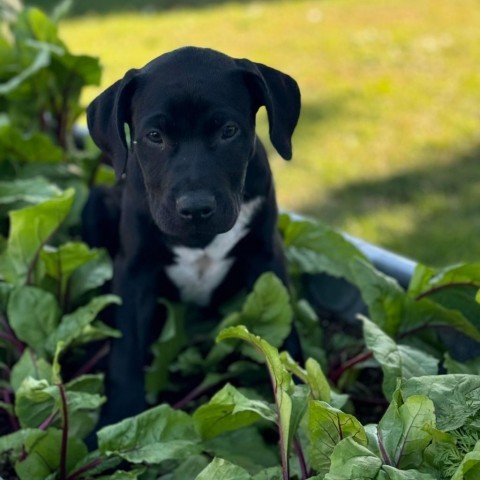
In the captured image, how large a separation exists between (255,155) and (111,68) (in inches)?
174

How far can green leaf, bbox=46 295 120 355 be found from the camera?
2691 mm

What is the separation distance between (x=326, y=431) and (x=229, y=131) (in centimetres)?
77

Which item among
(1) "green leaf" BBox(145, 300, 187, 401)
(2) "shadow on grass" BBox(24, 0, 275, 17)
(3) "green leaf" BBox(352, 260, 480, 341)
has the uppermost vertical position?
(3) "green leaf" BBox(352, 260, 480, 341)

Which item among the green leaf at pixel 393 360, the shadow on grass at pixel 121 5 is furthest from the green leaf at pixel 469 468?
the shadow on grass at pixel 121 5

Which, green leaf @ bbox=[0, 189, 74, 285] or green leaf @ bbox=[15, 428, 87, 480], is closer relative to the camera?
green leaf @ bbox=[15, 428, 87, 480]

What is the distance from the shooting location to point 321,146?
5.56 m

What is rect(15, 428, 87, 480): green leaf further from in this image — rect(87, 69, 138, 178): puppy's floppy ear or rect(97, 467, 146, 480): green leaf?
rect(87, 69, 138, 178): puppy's floppy ear

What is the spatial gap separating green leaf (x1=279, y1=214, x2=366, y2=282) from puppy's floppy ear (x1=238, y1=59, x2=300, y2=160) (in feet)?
1.88

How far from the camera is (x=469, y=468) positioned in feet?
5.98

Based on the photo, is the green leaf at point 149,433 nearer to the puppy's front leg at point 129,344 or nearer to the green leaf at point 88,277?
the puppy's front leg at point 129,344

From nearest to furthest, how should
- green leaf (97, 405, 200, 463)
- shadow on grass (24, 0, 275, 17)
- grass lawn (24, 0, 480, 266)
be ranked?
green leaf (97, 405, 200, 463) → grass lawn (24, 0, 480, 266) → shadow on grass (24, 0, 275, 17)

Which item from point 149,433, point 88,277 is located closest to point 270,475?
point 149,433

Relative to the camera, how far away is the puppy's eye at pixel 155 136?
2.41 meters

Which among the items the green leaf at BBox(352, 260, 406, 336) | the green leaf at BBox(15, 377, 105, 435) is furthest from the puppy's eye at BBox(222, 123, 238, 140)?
the green leaf at BBox(15, 377, 105, 435)
